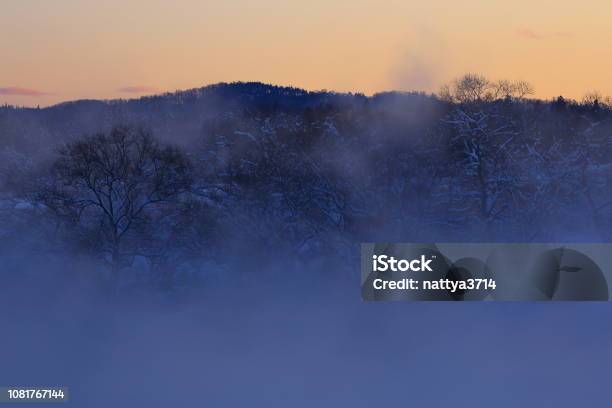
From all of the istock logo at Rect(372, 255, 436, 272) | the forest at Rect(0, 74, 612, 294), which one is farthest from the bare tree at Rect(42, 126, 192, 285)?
the istock logo at Rect(372, 255, 436, 272)

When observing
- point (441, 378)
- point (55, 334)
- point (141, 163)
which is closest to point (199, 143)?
point (141, 163)

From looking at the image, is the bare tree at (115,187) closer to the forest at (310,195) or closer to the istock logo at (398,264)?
the forest at (310,195)

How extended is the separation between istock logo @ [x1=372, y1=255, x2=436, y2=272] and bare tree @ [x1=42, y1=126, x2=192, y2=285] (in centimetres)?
1691

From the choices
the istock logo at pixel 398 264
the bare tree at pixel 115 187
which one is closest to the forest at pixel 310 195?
the bare tree at pixel 115 187

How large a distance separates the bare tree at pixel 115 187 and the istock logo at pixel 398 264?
16908 mm

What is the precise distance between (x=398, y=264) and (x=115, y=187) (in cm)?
2236

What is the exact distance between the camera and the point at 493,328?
52594 mm

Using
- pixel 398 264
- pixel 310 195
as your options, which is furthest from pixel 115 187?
pixel 398 264

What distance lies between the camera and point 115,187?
54.5m

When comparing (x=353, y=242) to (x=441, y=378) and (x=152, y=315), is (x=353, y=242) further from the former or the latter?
(x=441, y=378)

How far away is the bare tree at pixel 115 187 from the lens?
5297 cm

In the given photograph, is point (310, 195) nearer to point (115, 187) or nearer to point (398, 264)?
point (115, 187)

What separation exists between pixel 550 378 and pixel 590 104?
6365cm

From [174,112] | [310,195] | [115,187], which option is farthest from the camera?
[174,112]
